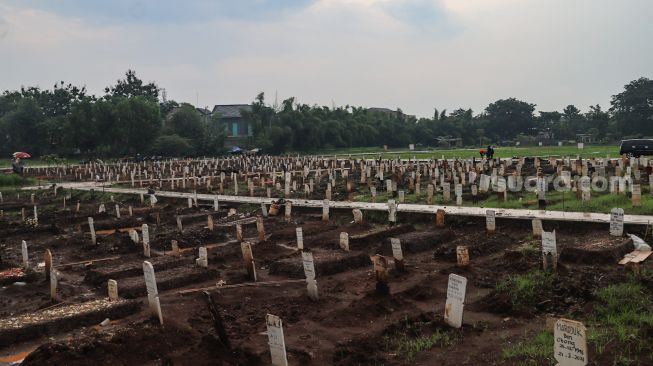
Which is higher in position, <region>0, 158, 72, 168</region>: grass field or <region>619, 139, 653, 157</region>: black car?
<region>619, 139, 653, 157</region>: black car

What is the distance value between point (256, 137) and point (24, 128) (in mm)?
25536

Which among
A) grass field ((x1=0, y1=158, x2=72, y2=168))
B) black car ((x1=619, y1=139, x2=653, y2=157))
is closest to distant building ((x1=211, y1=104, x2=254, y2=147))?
grass field ((x1=0, y1=158, x2=72, y2=168))

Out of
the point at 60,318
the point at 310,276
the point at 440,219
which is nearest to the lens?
the point at 60,318

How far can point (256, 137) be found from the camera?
72.5 m

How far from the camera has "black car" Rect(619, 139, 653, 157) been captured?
116ft

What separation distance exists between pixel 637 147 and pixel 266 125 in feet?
154

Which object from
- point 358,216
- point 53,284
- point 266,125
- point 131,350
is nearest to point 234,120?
point 266,125

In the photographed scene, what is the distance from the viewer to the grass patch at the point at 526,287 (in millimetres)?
9750

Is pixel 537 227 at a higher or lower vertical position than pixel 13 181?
higher

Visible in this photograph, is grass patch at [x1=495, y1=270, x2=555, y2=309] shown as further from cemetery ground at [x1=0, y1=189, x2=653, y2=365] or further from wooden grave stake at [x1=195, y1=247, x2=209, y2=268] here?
wooden grave stake at [x1=195, y1=247, x2=209, y2=268]

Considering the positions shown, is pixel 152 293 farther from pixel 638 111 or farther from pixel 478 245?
pixel 638 111

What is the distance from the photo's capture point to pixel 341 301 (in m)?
10.9

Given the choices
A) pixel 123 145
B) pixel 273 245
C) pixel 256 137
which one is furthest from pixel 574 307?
pixel 256 137

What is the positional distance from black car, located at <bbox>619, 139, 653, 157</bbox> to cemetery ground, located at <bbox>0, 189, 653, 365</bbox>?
23.3 m
